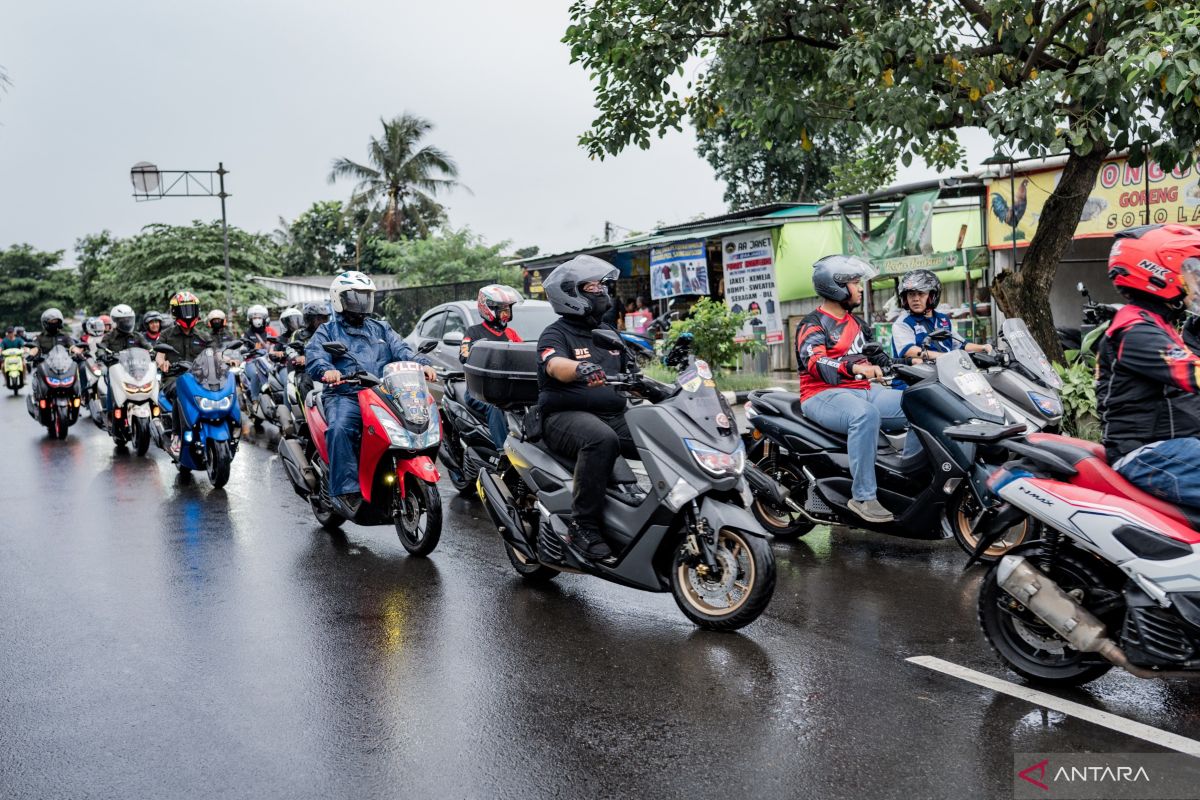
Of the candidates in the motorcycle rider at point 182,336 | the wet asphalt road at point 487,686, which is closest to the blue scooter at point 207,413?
the motorcycle rider at point 182,336

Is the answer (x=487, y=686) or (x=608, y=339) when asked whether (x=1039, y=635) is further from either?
(x=608, y=339)

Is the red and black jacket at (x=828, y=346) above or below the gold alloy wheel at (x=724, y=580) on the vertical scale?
above

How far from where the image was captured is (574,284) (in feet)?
20.1

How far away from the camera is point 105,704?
4922mm

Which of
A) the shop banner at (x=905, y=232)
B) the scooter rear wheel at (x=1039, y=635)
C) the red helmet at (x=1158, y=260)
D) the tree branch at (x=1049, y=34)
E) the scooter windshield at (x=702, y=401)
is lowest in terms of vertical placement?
the scooter rear wheel at (x=1039, y=635)

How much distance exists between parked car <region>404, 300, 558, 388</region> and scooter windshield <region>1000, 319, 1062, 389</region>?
7121 millimetres

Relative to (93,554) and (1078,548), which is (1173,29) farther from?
(93,554)

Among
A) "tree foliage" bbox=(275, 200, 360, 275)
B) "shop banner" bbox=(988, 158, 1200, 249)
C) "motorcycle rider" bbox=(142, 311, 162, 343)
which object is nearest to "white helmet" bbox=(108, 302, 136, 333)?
"motorcycle rider" bbox=(142, 311, 162, 343)

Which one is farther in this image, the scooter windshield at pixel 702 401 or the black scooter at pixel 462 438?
the black scooter at pixel 462 438

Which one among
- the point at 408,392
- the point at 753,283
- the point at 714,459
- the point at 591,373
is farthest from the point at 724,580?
the point at 753,283

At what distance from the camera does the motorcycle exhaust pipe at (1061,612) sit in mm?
4355

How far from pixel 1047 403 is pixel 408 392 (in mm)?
4026

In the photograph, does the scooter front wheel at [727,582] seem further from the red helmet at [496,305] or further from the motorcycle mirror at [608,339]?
the red helmet at [496,305]

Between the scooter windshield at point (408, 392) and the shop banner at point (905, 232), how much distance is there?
9.67 metres
